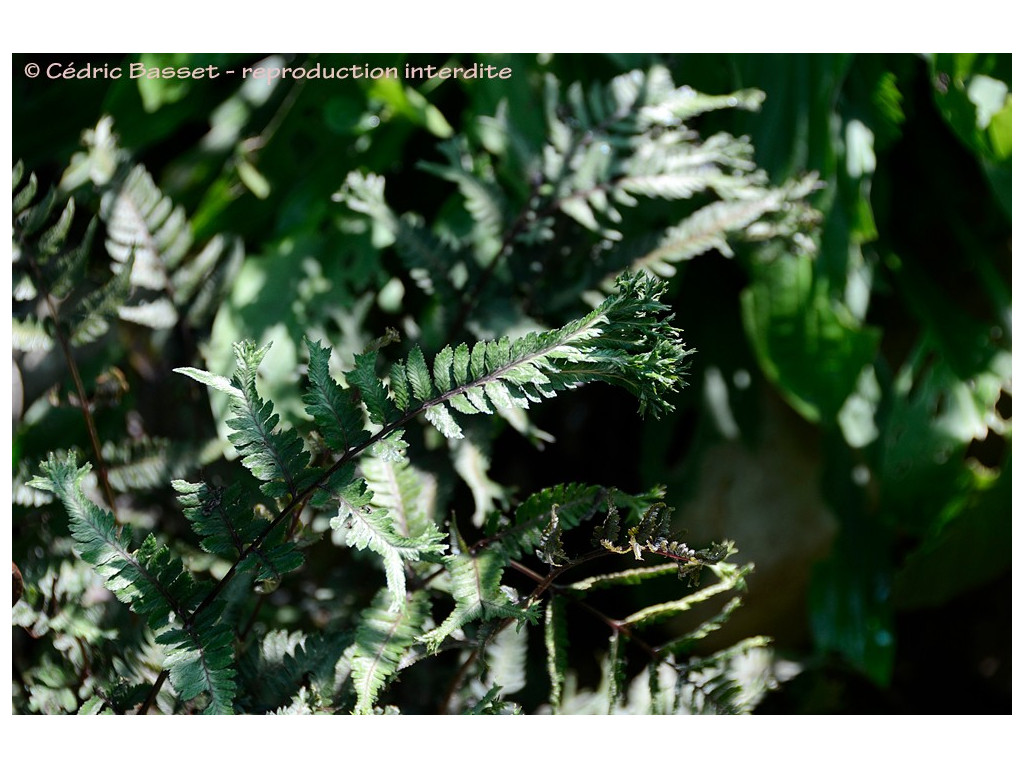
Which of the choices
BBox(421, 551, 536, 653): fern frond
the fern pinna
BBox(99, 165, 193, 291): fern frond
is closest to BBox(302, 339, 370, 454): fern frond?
the fern pinna

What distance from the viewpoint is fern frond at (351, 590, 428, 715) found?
0.64 m

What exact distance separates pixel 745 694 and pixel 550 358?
401 mm

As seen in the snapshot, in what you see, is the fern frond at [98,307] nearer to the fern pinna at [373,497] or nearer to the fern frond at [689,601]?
the fern pinna at [373,497]

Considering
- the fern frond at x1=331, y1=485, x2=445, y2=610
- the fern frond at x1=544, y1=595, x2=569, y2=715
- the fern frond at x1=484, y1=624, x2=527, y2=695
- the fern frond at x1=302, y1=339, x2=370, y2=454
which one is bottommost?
the fern frond at x1=484, y1=624, x2=527, y2=695

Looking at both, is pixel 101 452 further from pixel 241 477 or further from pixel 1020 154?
pixel 1020 154

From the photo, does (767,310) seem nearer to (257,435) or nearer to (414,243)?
(414,243)

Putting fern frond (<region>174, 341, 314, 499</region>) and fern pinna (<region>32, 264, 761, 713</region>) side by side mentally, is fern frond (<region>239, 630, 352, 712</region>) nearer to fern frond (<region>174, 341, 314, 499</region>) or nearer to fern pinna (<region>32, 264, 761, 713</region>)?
fern pinna (<region>32, 264, 761, 713</region>)

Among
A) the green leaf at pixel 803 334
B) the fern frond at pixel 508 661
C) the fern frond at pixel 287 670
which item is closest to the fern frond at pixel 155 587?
the fern frond at pixel 287 670

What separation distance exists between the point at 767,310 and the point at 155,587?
78 centimetres

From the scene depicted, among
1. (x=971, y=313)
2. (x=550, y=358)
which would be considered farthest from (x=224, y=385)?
(x=971, y=313)

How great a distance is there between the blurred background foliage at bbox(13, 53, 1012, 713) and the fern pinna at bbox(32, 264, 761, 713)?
0.17m

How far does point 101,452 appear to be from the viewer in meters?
0.86

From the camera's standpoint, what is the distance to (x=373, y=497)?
2.05 ft

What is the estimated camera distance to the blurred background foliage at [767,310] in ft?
3.24
